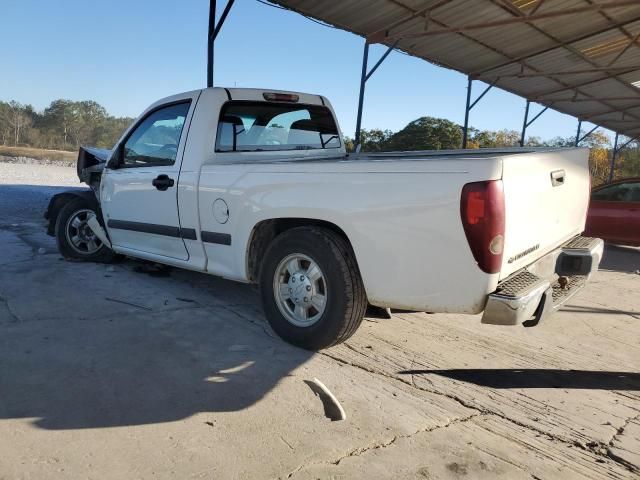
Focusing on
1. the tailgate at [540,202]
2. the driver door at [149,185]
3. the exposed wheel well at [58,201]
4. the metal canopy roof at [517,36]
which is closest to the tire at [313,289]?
the tailgate at [540,202]

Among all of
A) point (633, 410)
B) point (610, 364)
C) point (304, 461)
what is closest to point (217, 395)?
point (304, 461)

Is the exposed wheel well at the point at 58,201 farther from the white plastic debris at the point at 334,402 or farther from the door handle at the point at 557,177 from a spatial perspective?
the door handle at the point at 557,177

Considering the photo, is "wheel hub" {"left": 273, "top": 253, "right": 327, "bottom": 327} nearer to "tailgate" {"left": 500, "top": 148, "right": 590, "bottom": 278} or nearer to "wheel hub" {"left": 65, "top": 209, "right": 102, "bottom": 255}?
"tailgate" {"left": 500, "top": 148, "right": 590, "bottom": 278}

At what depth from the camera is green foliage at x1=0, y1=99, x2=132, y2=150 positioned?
2267 inches

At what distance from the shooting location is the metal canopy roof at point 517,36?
999 cm

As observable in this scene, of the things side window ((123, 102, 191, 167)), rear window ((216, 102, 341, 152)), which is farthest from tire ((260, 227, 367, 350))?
side window ((123, 102, 191, 167))

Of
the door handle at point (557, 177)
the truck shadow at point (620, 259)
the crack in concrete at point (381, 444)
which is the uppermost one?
the door handle at point (557, 177)

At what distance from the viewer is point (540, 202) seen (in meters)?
3.13

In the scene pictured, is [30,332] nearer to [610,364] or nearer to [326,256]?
[326,256]

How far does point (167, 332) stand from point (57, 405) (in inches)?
46.1

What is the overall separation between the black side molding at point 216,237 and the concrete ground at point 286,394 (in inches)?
25.8

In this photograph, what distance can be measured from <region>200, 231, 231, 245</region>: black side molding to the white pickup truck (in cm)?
1

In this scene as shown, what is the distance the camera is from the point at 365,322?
428 cm

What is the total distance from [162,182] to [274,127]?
1156 mm
